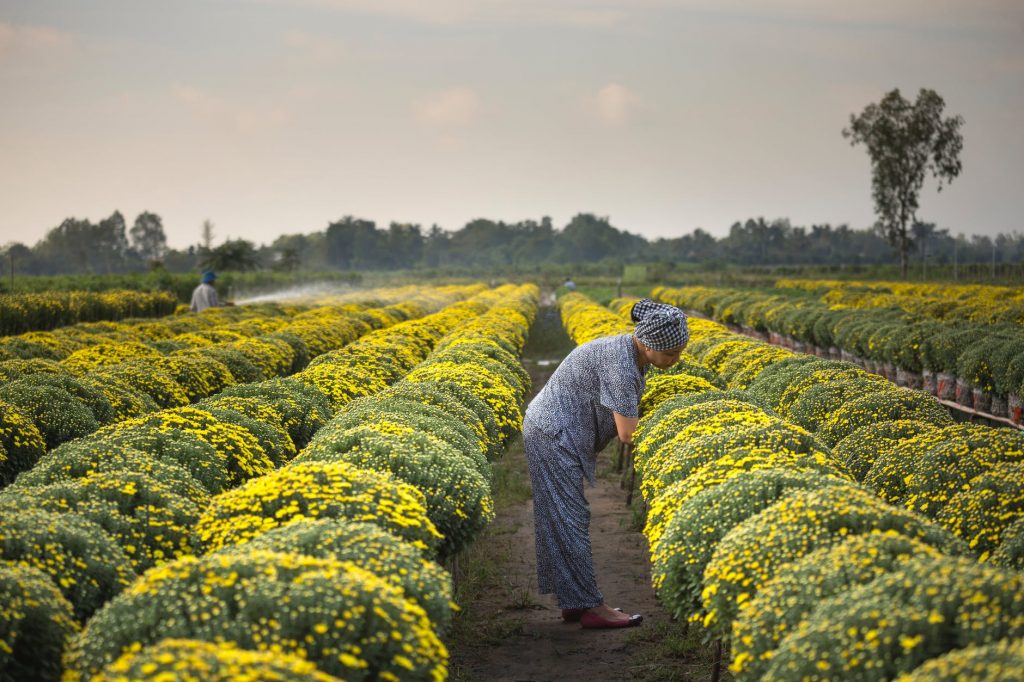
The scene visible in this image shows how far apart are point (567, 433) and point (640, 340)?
955mm

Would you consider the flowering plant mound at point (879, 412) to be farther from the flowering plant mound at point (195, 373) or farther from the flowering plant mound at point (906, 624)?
the flowering plant mound at point (195, 373)

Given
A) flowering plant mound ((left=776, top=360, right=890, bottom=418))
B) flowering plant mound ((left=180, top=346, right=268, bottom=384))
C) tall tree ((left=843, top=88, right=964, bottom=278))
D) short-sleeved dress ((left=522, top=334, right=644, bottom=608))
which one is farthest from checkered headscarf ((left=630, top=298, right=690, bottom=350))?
tall tree ((left=843, top=88, right=964, bottom=278))

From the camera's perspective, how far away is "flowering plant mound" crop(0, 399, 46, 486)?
28.6ft

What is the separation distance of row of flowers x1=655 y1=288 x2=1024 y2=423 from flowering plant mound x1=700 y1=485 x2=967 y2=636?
10.2 metres

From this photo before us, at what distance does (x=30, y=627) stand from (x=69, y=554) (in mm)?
657

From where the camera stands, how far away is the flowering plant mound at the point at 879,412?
8.95 meters

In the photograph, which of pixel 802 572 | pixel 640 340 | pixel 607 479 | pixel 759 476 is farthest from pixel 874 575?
pixel 607 479

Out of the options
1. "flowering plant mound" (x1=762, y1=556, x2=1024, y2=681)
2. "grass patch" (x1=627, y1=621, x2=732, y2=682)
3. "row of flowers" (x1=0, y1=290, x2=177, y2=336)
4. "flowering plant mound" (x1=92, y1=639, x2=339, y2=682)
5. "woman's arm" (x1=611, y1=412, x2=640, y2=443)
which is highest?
"row of flowers" (x1=0, y1=290, x2=177, y2=336)

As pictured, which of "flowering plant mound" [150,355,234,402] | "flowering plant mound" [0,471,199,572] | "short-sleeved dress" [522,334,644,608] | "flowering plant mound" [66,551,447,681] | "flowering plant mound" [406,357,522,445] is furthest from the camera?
"flowering plant mound" [150,355,234,402]

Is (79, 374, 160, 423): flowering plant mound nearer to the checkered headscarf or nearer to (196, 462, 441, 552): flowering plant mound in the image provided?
(196, 462, 441, 552): flowering plant mound

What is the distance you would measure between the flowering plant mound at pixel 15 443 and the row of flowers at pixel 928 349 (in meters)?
12.6

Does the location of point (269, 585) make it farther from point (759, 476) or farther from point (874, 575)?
point (759, 476)

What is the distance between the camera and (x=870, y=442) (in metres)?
8.09

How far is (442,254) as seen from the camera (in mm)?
174625
